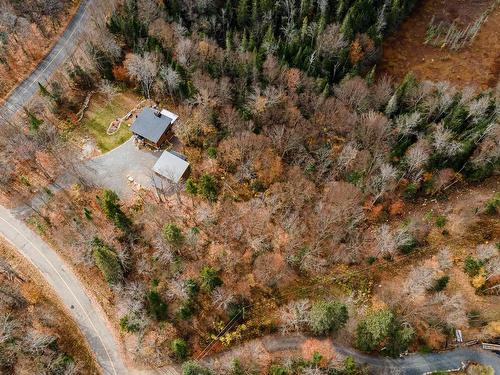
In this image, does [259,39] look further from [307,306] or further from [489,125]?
[307,306]

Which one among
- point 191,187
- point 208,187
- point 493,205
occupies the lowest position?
point 493,205

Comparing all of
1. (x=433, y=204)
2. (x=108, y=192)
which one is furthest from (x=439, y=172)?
(x=108, y=192)

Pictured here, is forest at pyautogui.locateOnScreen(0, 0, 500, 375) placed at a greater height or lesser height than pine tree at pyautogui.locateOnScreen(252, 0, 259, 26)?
lesser

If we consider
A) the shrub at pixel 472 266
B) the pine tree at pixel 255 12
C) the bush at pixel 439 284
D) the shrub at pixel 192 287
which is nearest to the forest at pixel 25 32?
the pine tree at pixel 255 12

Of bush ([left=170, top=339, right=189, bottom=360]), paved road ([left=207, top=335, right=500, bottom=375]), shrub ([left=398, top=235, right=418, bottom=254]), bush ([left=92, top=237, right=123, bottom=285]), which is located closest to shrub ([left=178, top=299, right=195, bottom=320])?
bush ([left=170, top=339, right=189, bottom=360])

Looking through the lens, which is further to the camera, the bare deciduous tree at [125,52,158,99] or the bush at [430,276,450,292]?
the bare deciduous tree at [125,52,158,99]

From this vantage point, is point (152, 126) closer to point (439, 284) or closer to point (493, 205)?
point (439, 284)

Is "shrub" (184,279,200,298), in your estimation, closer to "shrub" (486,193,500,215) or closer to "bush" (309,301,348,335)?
"bush" (309,301,348,335)

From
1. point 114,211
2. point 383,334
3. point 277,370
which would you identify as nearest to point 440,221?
point 383,334
